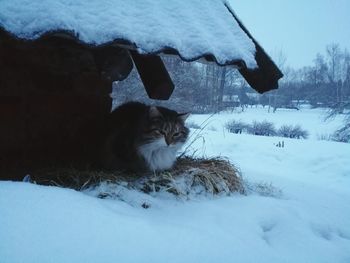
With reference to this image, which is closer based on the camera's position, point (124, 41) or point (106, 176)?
point (124, 41)

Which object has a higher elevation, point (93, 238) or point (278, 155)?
point (93, 238)

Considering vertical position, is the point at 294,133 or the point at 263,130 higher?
the point at 294,133

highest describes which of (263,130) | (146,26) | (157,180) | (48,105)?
(146,26)

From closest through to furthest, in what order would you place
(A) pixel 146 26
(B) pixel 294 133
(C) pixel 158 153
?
(A) pixel 146 26 → (C) pixel 158 153 → (B) pixel 294 133

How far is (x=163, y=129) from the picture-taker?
137 inches

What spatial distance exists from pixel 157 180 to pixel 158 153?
0.37 metres

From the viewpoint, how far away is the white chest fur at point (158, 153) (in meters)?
3.43

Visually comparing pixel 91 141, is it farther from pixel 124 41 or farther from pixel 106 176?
pixel 124 41

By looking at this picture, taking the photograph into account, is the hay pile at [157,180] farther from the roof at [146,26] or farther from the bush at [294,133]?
the bush at [294,133]

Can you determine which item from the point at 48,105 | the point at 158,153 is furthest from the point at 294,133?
the point at 48,105

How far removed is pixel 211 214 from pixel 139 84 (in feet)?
47.2

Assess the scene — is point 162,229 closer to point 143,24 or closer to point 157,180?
point 157,180

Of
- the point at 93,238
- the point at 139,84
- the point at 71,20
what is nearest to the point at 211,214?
the point at 93,238

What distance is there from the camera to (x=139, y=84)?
54.5 feet
